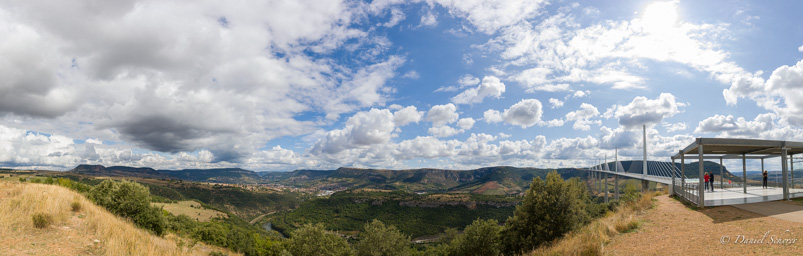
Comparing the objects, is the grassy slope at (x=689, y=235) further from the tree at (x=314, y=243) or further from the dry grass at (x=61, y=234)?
the tree at (x=314, y=243)

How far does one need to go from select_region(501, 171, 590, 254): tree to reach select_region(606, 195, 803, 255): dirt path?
18.9 feet

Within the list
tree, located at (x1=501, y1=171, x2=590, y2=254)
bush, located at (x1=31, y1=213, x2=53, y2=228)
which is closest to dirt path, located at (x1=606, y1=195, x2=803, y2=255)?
tree, located at (x1=501, y1=171, x2=590, y2=254)

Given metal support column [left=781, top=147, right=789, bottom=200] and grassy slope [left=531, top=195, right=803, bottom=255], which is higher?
metal support column [left=781, top=147, right=789, bottom=200]

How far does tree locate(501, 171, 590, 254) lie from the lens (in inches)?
839

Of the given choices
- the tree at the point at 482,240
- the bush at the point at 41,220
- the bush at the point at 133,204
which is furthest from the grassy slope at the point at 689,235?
the bush at the point at 133,204

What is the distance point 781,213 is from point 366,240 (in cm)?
3752

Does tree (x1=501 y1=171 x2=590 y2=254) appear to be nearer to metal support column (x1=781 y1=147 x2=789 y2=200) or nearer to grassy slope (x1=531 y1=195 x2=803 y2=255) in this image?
grassy slope (x1=531 y1=195 x2=803 y2=255)

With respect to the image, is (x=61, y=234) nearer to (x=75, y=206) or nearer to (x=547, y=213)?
(x=75, y=206)

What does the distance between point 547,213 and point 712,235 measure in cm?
1057

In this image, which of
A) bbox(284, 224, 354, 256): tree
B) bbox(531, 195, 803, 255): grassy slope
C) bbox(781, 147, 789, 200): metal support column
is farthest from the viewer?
bbox(284, 224, 354, 256): tree

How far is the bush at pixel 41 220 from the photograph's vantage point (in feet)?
34.1

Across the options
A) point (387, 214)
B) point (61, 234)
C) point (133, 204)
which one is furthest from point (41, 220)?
point (387, 214)

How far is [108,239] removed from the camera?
1017 cm

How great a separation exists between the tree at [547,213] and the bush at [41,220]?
2310 cm
